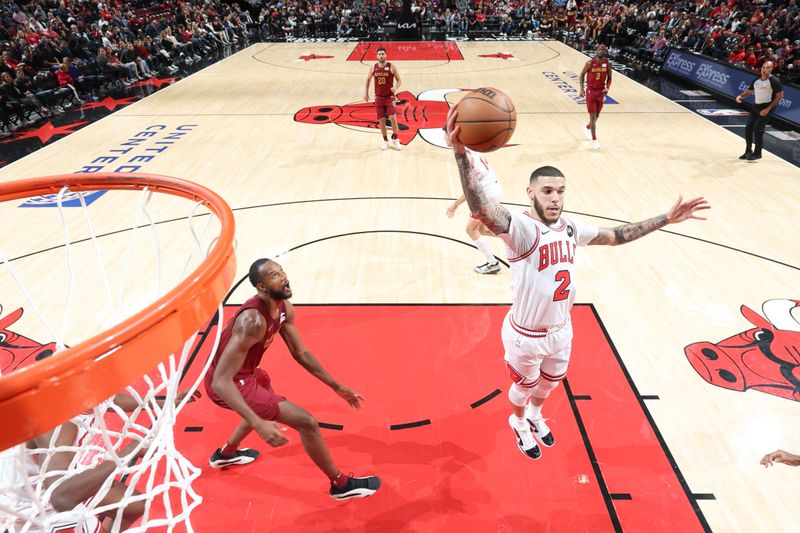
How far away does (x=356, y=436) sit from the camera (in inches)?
142

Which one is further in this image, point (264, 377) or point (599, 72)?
point (599, 72)

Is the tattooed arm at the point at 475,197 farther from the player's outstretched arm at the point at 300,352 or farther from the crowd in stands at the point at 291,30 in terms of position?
the crowd in stands at the point at 291,30

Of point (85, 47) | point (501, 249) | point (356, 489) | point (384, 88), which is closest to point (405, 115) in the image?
point (384, 88)

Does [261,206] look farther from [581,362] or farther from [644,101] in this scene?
[644,101]

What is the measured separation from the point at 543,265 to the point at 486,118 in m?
0.89

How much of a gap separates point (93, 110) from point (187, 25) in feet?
30.2

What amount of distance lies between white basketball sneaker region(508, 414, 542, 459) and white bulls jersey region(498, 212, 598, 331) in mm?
849

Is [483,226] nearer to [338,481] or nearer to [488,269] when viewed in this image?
[488,269]

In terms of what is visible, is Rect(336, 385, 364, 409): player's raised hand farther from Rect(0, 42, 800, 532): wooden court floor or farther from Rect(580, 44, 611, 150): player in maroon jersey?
Rect(580, 44, 611, 150): player in maroon jersey

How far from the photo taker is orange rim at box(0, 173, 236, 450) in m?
1.27

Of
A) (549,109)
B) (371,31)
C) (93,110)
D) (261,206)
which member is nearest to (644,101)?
(549,109)

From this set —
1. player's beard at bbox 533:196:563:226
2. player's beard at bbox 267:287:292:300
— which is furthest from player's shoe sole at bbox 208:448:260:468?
player's beard at bbox 533:196:563:226

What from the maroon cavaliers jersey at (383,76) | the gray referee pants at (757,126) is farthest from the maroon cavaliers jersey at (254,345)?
the gray referee pants at (757,126)

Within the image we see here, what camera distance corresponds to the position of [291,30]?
22.2m
